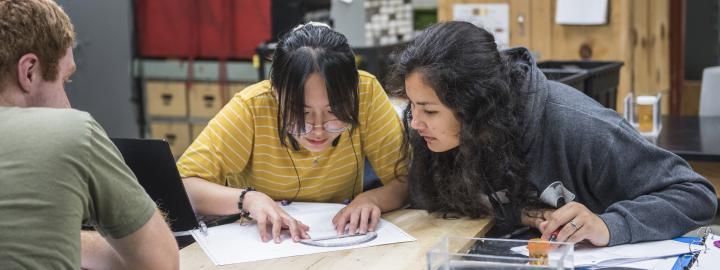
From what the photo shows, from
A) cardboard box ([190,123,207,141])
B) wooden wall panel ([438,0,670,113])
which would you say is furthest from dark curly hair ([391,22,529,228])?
cardboard box ([190,123,207,141])

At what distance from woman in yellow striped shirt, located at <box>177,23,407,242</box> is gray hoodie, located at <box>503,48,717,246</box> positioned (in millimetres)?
431

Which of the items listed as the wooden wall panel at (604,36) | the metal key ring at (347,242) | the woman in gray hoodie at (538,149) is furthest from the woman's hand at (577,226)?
the wooden wall panel at (604,36)

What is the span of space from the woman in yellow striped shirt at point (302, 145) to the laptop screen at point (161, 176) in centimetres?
14

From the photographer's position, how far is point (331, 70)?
2082 millimetres

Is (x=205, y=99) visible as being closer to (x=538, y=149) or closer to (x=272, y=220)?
(x=272, y=220)

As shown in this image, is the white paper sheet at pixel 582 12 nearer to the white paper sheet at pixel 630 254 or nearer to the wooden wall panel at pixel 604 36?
the wooden wall panel at pixel 604 36

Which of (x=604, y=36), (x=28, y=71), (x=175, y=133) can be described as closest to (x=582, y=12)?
(x=604, y=36)

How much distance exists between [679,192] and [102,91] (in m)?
4.71

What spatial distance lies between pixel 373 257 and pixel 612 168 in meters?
0.58

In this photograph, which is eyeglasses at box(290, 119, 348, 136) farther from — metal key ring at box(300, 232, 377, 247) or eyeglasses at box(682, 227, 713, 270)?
eyeglasses at box(682, 227, 713, 270)

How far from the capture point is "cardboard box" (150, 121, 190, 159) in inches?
232

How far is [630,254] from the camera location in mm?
1843

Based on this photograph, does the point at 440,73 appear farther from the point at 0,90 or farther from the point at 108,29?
the point at 108,29

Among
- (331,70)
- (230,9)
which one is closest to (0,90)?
(331,70)
